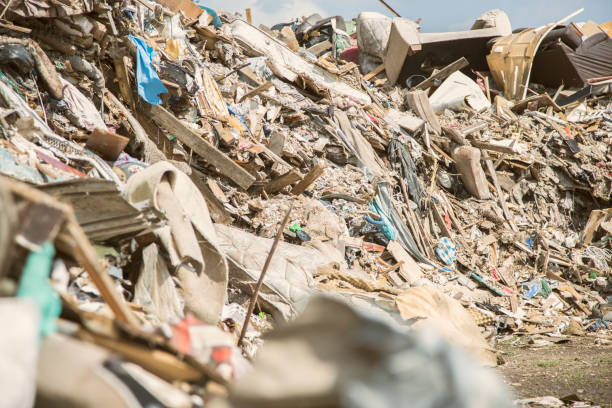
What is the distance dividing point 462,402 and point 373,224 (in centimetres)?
765

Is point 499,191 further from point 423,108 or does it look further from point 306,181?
point 306,181

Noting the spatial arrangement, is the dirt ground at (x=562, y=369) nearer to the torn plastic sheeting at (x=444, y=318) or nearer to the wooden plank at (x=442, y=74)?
the torn plastic sheeting at (x=444, y=318)

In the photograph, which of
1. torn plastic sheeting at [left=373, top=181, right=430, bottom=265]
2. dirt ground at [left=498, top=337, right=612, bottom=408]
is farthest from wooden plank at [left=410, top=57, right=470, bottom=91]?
dirt ground at [left=498, top=337, right=612, bottom=408]

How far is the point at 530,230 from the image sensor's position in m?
11.0

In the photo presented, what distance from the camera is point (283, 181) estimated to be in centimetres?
801

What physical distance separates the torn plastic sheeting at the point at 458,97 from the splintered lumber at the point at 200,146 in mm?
9227

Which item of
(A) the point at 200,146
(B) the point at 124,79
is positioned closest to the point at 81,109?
(B) the point at 124,79

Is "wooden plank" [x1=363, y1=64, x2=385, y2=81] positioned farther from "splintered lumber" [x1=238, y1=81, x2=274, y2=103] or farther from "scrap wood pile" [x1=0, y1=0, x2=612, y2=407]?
"splintered lumber" [x1=238, y1=81, x2=274, y2=103]

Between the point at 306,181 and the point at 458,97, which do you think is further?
the point at 458,97

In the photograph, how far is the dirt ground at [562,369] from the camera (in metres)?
4.18

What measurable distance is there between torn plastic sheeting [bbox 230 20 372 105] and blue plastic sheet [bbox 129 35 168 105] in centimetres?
514

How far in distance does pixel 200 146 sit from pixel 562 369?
550cm

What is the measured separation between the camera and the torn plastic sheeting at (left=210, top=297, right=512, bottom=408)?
107 centimetres

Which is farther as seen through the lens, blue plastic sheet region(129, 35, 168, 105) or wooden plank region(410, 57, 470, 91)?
wooden plank region(410, 57, 470, 91)
